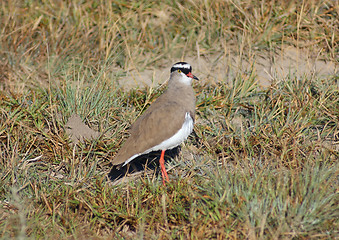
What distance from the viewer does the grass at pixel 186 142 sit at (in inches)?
150

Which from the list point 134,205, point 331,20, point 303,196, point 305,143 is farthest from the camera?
point 331,20

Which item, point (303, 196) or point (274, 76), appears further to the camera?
point (274, 76)

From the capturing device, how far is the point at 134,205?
14.0 feet

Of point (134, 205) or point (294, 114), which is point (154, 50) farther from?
point (134, 205)

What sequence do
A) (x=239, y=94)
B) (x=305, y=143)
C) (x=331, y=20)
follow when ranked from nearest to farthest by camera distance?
(x=305, y=143) < (x=239, y=94) < (x=331, y=20)

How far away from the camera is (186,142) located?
531 cm

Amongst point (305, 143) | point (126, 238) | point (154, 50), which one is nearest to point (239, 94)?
point (305, 143)

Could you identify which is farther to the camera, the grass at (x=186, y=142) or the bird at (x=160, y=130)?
the bird at (x=160, y=130)

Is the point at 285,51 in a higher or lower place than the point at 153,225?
higher

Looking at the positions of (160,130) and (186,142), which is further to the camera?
(186,142)

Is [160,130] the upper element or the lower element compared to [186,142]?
upper

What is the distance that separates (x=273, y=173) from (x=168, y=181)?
100 cm

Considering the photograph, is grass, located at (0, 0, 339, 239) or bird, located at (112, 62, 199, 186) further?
bird, located at (112, 62, 199, 186)

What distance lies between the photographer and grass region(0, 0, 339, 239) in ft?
12.5
